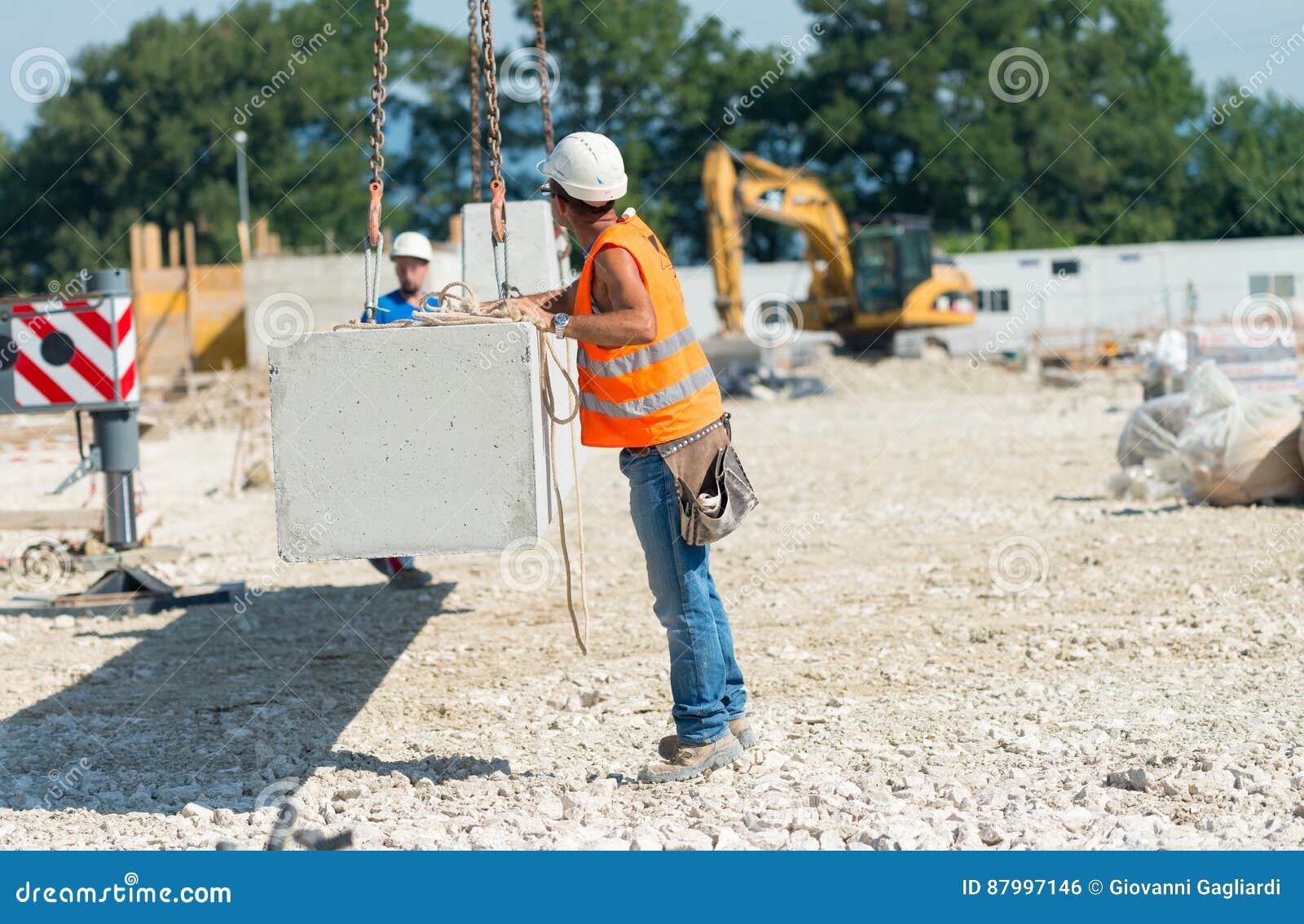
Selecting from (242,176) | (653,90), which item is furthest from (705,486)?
(653,90)

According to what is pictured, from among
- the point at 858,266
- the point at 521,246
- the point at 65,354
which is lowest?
the point at 65,354

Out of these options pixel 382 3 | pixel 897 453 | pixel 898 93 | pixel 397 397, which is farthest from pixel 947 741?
pixel 898 93

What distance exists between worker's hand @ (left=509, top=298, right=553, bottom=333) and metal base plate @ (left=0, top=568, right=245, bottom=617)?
417 cm

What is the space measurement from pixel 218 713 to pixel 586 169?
2780mm

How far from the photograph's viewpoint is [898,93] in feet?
169

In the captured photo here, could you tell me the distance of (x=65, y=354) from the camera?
723 cm

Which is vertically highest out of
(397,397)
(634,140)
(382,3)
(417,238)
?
(634,140)

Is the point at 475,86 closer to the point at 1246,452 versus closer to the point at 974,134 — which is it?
the point at 1246,452

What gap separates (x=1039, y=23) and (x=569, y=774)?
55.8 m

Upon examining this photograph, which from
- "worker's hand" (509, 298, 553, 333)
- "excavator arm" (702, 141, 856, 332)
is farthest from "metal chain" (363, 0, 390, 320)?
"excavator arm" (702, 141, 856, 332)

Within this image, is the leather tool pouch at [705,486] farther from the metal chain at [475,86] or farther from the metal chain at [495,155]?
the metal chain at [475,86]

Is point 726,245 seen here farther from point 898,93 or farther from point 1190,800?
point 898,93

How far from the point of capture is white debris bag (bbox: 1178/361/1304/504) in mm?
9281

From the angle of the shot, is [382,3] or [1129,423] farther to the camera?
[1129,423]
